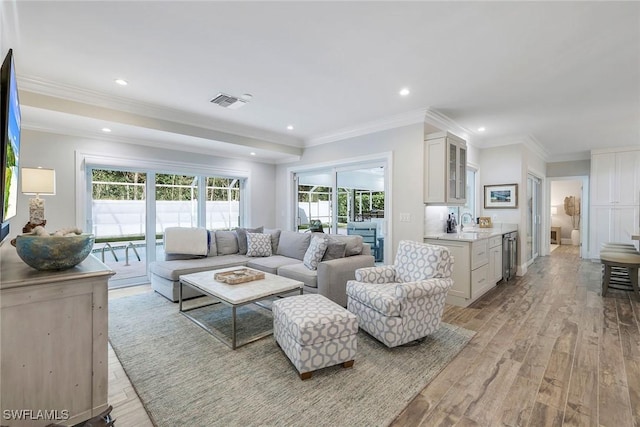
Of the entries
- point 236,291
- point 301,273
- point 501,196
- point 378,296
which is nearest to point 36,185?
point 236,291

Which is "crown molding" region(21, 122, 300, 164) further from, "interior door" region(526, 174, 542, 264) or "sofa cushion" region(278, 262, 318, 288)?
"interior door" region(526, 174, 542, 264)

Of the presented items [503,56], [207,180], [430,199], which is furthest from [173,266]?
[503,56]

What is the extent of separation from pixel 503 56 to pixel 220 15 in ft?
7.90

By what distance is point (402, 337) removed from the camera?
2514 millimetres

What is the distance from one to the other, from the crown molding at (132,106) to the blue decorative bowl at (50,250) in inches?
99.9

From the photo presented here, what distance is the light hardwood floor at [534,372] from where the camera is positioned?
1.77 m

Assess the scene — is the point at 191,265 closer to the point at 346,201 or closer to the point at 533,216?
the point at 346,201

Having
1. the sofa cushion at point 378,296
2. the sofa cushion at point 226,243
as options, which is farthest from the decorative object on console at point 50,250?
the sofa cushion at point 226,243

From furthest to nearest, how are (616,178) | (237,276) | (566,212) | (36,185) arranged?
(566,212) < (616,178) < (237,276) < (36,185)

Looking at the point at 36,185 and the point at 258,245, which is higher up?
the point at 36,185

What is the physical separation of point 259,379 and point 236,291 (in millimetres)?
904

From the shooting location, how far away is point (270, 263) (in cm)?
420

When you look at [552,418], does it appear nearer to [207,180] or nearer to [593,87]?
[593,87]

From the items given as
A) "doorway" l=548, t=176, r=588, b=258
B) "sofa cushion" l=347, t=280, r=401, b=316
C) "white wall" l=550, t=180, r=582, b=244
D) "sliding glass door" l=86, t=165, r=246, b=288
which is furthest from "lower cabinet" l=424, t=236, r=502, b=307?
"white wall" l=550, t=180, r=582, b=244
